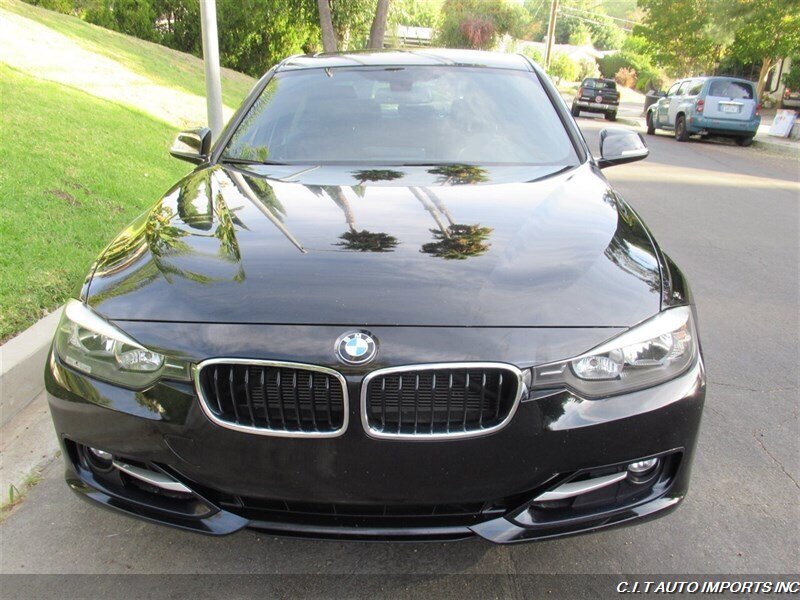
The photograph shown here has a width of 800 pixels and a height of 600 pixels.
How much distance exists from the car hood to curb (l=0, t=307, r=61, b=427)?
1.13 metres

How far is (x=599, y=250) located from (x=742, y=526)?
1.21m

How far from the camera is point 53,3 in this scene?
18.3 meters

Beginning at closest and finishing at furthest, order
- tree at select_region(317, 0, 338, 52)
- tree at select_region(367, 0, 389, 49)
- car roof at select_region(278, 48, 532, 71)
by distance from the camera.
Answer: car roof at select_region(278, 48, 532, 71) < tree at select_region(317, 0, 338, 52) < tree at select_region(367, 0, 389, 49)

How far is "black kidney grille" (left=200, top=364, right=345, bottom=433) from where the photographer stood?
183 cm

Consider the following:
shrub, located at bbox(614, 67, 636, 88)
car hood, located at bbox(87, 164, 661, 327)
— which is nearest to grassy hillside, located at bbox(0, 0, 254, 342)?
car hood, located at bbox(87, 164, 661, 327)

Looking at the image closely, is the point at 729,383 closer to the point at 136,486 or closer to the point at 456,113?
the point at 456,113

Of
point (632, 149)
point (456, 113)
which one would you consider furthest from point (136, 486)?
point (632, 149)

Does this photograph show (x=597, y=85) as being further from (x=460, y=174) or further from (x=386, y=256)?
(x=386, y=256)

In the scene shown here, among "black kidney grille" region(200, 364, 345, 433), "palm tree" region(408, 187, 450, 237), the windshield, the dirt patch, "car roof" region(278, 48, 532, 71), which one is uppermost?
"car roof" region(278, 48, 532, 71)

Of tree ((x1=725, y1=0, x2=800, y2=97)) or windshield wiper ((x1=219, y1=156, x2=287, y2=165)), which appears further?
tree ((x1=725, y1=0, x2=800, y2=97))

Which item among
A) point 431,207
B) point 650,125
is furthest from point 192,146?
point 650,125

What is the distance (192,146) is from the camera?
142 inches

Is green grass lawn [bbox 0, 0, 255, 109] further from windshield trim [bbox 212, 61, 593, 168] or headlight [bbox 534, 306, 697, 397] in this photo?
headlight [bbox 534, 306, 697, 397]

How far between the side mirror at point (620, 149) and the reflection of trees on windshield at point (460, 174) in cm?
87
